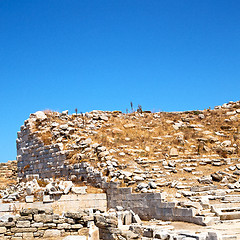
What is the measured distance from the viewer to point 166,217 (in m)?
14.2

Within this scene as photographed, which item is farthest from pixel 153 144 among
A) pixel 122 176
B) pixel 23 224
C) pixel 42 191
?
pixel 23 224

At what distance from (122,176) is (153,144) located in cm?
404

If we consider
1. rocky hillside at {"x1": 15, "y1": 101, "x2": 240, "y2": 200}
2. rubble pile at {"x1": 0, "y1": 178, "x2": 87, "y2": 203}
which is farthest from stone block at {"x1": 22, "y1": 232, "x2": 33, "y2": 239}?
rocky hillside at {"x1": 15, "y1": 101, "x2": 240, "y2": 200}

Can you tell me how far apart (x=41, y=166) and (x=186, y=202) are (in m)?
10.1

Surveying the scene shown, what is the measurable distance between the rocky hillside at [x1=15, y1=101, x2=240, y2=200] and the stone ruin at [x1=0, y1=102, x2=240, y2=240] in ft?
0.16

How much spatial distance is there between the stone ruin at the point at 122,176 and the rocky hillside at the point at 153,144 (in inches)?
1.9

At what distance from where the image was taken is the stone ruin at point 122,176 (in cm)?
1141

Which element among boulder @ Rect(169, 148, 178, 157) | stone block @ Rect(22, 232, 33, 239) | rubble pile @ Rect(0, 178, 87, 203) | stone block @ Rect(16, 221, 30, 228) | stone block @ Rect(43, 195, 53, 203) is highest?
boulder @ Rect(169, 148, 178, 157)

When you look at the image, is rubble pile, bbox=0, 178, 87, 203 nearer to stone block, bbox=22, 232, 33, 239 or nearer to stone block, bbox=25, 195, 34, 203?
stone block, bbox=25, 195, 34, 203

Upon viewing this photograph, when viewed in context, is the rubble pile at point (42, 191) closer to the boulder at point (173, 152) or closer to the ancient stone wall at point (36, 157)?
the ancient stone wall at point (36, 157)

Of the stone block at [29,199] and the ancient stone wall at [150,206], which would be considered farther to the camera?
the stone block at [29,199]

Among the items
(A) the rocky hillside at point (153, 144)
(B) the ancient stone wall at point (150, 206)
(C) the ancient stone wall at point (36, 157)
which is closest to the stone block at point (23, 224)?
(B) the ancient stone wall at point (150, 206)

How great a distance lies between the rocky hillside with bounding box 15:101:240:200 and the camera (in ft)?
54.7

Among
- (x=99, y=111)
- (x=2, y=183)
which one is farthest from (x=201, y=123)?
(x=2, y=183)
